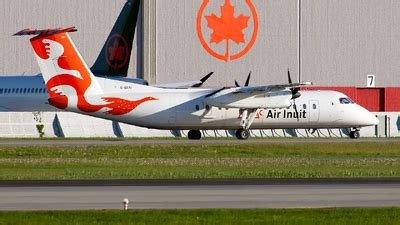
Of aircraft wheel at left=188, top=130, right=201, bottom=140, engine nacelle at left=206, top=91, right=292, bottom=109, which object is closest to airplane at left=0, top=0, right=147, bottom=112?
aircraft wheel at left=188, top=130, right=201, bottom=140

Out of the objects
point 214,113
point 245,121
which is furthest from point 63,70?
point 245,121

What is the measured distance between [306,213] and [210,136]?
38160 mm

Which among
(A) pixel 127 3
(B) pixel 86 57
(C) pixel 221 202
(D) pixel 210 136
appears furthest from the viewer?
(B) pixel 86 57

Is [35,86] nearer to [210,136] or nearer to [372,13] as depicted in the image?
[210,136]

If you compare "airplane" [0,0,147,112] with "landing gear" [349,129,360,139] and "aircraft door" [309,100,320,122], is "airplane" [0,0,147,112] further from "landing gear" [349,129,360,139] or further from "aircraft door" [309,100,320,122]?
"landing gear" [349,129,360,139]

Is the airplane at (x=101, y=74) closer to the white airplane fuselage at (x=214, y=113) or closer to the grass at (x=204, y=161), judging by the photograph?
the white airplane fuselage at (x=214, y=113)

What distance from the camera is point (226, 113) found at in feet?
175

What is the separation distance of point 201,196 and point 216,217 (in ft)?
13.2

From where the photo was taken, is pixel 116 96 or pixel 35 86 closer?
pixel 116 96

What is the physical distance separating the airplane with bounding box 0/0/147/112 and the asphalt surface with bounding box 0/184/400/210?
3370 cm

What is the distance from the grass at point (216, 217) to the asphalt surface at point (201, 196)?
3.39 feet

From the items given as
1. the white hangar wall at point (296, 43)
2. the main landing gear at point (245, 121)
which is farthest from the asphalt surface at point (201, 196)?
the white hangar wall at point (296, 43)

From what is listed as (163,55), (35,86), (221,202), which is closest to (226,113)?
(35,86)

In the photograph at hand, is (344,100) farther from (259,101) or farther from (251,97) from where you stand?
(251,97)
